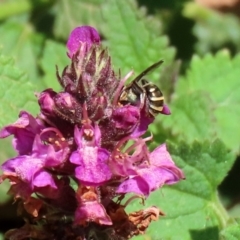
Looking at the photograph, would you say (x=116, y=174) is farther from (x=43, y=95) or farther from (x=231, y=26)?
(x=231, y=26)

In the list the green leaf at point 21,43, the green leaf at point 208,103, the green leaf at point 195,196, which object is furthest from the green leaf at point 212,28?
the green leaf at point 195,196

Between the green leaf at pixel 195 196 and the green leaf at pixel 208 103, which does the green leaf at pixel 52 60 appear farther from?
the green leaf at pixel 195 196

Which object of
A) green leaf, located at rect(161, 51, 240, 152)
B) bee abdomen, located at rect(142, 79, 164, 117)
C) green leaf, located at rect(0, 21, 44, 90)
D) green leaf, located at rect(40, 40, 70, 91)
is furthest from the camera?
green leaf, located at rect(0, 21, 44, 90)

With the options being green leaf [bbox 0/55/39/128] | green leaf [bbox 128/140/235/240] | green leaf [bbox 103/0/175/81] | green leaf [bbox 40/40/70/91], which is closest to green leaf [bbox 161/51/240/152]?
green leaf [bbox 103/0/175/81]

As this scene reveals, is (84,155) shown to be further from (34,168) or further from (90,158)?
(34,168)

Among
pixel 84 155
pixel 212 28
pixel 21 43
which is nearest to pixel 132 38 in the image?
pixel 21 43

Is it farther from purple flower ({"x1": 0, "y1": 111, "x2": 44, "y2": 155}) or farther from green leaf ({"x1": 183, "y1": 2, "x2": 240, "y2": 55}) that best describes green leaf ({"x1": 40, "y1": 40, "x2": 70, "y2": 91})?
purple flower ({"x1": 0, "y1": 111, "x2": 44, "y2": 155})
